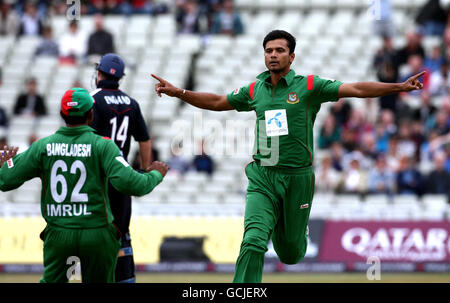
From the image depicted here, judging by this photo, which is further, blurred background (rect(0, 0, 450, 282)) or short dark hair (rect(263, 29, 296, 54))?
blurred background (rect(0, 0, 450, 282))

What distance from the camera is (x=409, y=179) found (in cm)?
1748

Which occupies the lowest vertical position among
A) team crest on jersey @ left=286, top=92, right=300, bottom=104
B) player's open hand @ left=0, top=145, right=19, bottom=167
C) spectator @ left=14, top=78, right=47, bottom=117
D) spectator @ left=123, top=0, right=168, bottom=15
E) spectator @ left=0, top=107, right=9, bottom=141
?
player's open hand @ left=0, top=145, right=19, bottom=167

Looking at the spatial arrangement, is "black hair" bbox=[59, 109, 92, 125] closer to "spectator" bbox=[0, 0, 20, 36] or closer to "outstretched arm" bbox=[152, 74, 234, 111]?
"outstretched arm" bbox=[152, 74, 234, 111]

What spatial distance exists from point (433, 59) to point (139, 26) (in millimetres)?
7434

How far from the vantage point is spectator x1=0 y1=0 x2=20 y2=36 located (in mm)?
22656

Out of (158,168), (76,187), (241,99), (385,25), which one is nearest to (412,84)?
(241,99)

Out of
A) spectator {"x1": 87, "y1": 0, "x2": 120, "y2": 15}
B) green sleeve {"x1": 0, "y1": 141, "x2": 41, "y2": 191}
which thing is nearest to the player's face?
green sleeve {"x1": 0, "y1": 141, "x2": 41, "y2": 191}

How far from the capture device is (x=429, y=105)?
62.7 feet

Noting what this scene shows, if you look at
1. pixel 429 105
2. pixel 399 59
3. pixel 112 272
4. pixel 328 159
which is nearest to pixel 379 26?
pixel 399 59

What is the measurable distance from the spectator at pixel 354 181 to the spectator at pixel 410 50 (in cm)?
368

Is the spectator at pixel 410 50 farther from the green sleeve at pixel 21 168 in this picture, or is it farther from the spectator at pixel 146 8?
the green sleeve at pixel 21 168

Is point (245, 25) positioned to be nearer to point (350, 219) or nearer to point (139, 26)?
point (139, 26)

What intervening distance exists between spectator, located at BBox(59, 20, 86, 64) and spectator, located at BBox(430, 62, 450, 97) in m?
8.11
